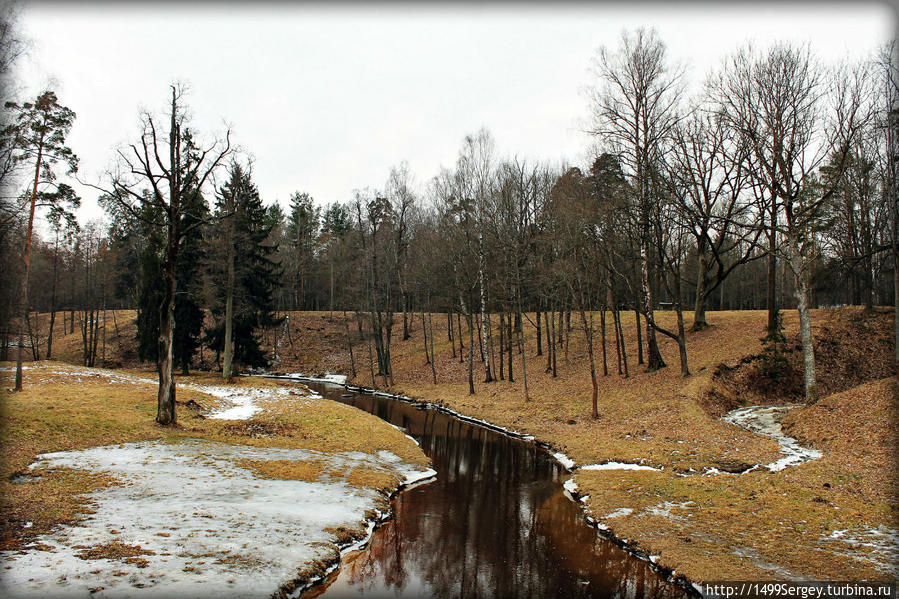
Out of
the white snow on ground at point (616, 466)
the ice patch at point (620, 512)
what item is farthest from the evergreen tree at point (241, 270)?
the ice patch at point (620, 512)

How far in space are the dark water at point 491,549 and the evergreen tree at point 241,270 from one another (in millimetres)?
22841

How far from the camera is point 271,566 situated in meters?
8.08

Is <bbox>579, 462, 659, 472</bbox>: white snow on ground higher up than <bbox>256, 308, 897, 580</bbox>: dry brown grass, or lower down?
lower down

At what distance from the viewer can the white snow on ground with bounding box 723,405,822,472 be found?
14070 mm

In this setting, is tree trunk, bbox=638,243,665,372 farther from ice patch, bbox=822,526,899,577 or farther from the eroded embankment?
ice patch, bbox=822,526,899,577

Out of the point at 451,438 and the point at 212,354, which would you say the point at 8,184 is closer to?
the point at 451,438

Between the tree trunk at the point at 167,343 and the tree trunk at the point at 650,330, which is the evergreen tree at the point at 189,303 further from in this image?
the tree trunk at the point at 650,330

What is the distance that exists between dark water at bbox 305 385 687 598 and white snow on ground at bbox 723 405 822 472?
6.65 meters

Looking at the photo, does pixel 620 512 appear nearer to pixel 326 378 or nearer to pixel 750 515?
pixel 750 515

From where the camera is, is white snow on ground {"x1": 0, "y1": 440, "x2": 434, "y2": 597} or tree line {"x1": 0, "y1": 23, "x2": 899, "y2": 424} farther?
tree line {"x1": 0, "y1": 23, "x2": 899, "y2": 424}

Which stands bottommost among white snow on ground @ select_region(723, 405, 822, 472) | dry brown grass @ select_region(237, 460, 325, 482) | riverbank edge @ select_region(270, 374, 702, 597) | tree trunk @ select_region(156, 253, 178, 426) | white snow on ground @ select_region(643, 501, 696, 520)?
riverbank edge @ select_region(270, 374, 702, 597)

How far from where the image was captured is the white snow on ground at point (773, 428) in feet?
A: 46.2

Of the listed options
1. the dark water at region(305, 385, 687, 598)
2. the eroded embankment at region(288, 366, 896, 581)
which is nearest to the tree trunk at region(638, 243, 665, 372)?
the eroded embankment at region(288, 366, 896, 581)

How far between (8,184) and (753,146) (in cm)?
2850
